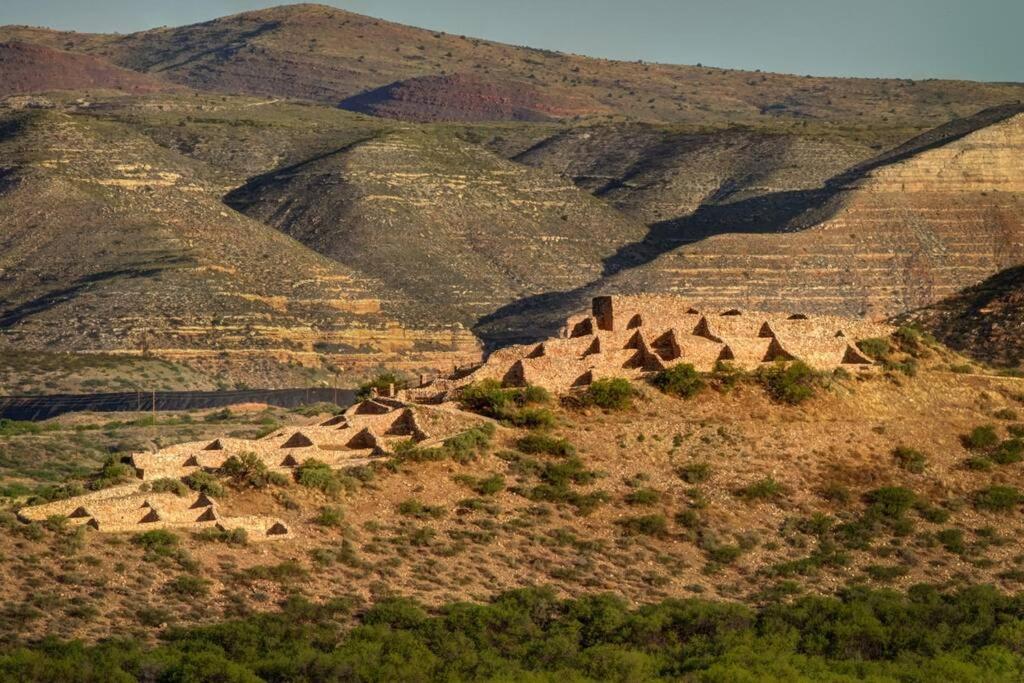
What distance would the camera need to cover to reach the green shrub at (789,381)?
55.7 m

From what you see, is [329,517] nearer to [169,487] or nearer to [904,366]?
[169,487]

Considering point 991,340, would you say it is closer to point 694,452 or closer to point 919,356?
point 919,356

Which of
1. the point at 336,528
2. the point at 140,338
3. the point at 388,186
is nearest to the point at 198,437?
the point at 336,528

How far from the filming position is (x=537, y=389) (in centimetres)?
5447

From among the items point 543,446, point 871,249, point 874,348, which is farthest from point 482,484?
point 871,249

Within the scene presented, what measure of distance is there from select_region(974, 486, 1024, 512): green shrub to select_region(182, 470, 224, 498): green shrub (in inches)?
607

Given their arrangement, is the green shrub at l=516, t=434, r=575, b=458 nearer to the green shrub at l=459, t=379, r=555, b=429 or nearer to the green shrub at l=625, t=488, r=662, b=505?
the green shrub at l=459, t=379, r=555, b=429

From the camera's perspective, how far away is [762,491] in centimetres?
5291

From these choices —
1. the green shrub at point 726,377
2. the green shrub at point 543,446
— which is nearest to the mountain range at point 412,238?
the green shrub at point 726,377

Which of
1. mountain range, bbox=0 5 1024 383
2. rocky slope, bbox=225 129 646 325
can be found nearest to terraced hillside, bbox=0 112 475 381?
mountain range, bbox=0 5 1024 383

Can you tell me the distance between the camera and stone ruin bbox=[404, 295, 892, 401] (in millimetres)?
55562

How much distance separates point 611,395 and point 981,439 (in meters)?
7.86

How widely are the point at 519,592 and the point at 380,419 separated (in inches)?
266

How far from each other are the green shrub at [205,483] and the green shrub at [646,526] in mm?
7887
